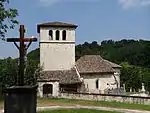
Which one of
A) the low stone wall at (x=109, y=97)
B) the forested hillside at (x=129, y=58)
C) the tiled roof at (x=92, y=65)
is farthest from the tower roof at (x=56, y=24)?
the low stone wall at (x=109, y=97)

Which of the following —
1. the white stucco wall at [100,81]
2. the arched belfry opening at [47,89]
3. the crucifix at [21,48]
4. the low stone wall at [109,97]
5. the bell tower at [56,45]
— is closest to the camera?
the crucifix at [21,48]

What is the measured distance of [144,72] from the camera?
7956 centimetres

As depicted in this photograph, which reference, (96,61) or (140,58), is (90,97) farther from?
(140,58)

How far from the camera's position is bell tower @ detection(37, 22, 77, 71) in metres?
46.8

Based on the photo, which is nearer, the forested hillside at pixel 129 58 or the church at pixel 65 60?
the church at pixel 65 60

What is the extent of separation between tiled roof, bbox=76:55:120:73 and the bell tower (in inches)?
59.9

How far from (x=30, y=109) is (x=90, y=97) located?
2852 cm

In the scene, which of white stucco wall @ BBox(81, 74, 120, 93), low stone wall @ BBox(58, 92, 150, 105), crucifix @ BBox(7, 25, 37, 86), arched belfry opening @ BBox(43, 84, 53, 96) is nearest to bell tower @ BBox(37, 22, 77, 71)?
white stucco wall @ BBox(81, 74, 120, 93)

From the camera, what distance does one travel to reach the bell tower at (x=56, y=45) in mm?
46781

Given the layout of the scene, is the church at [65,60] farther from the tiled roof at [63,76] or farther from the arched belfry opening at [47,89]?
the arched belfry opening at [47,89]

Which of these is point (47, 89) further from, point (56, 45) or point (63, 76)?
point (56, 45)

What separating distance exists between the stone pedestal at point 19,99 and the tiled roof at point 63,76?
3409cm

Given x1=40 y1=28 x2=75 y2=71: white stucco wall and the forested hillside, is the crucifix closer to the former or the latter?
the forested hillside

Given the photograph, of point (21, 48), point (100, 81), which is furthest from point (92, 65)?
point (21, 48)
